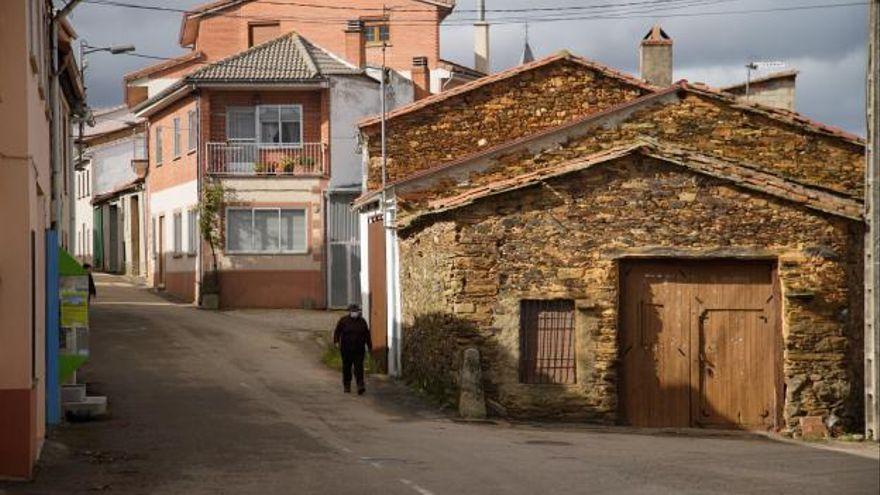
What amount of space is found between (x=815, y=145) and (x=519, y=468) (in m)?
13.2

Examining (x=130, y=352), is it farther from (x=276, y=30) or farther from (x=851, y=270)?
(x=276, y=30)

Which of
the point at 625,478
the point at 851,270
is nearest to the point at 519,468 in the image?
the point at 625,478

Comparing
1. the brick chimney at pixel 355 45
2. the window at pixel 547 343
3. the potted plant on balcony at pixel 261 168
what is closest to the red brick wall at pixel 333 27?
the brick chimney at pixel 355 45

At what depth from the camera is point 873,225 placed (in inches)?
735

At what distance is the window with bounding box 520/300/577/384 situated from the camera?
74.4ft

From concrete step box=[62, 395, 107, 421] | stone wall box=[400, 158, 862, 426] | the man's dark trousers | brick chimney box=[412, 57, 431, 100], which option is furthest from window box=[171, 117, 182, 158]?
concrete step box=[62, 395, 107, 421]

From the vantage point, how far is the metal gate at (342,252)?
40.8 metres

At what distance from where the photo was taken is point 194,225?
4294 centimetres

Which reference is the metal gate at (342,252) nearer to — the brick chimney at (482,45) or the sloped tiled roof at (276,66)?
the sloped tiled roof at (276,66)

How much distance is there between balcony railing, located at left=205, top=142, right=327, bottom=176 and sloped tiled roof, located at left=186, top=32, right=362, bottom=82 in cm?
199

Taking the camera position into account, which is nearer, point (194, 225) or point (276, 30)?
point (194, 225)

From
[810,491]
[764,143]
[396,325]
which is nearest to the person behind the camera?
[810,491]

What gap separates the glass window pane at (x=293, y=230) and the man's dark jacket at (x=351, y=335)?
53.0ft

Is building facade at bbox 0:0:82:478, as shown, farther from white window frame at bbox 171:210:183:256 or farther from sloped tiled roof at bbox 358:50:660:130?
white window frame at bbox 171:210:183:256
